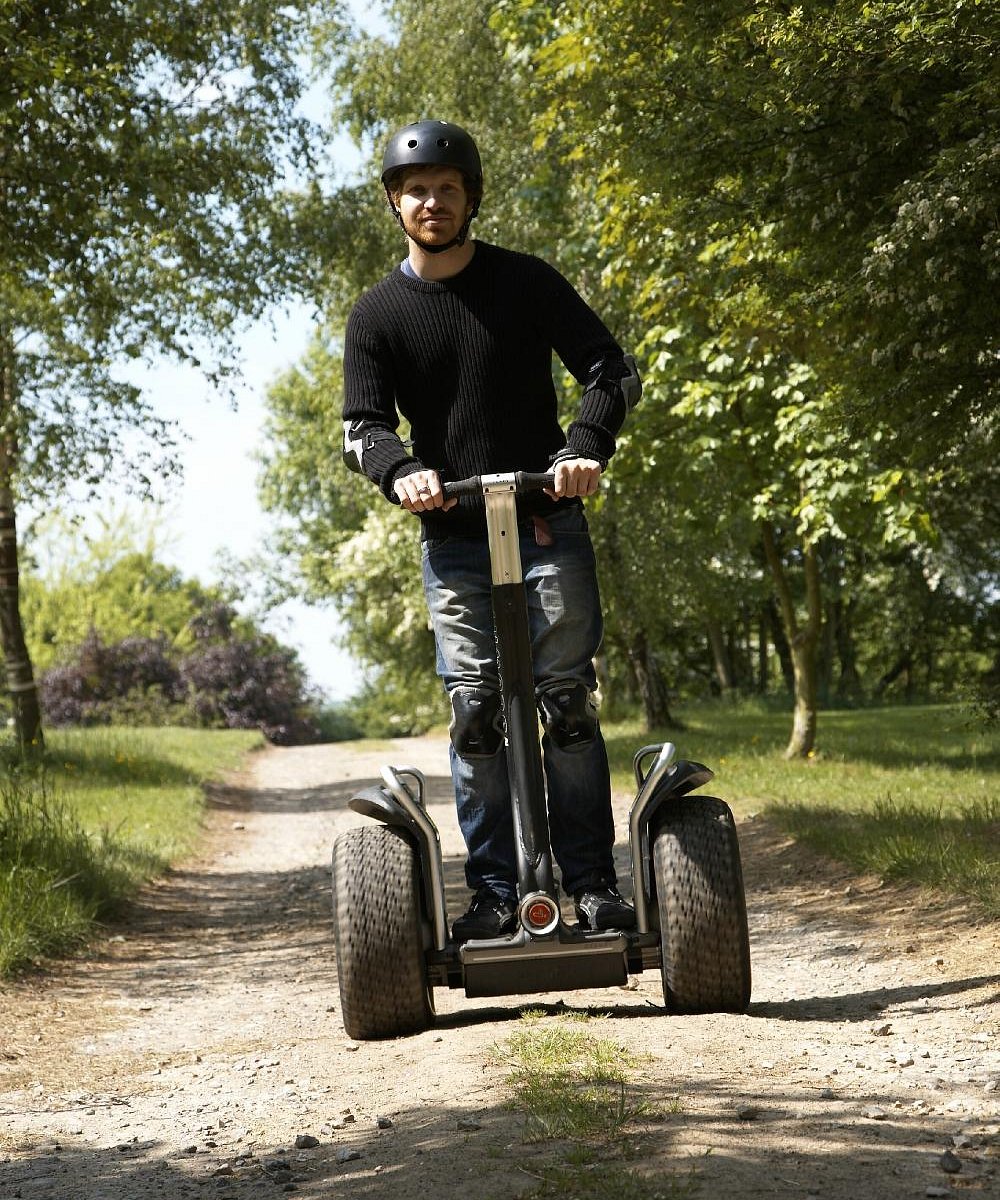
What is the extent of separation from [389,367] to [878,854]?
4.24 metres

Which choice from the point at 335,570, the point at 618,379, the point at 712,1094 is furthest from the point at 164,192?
the point at 335,570

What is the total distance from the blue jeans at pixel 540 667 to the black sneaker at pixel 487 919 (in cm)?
4

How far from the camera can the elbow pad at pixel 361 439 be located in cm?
428

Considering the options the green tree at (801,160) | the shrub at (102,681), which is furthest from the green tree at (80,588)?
the green tree at (801,160)

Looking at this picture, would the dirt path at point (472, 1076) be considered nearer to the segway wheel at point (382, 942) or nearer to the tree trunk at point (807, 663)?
the segway wheel at point (382, 942)

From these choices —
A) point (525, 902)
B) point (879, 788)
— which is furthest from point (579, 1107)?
point (879, 788)

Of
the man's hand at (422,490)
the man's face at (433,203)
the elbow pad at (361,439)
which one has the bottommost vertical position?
the man's hand at (422,490)

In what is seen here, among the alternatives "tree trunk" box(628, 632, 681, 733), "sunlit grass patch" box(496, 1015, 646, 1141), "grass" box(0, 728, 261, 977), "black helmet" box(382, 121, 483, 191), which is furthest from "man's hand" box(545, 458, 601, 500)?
"tree trunk" box(628, 632, 681, 733)

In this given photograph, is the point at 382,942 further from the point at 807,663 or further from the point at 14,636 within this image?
the point at 14,636

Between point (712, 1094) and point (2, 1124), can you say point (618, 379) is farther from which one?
point (2, 1124)

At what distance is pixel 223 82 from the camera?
15344 millimetres

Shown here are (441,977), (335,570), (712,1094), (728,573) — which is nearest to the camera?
(712,1094)

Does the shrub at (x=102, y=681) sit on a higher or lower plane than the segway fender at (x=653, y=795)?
higher

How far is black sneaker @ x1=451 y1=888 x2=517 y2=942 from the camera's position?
4270 mm
